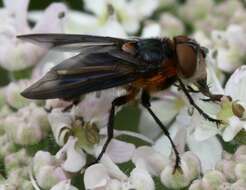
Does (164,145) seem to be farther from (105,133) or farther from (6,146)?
(6,146)

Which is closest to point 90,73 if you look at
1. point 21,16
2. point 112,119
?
point 112,119

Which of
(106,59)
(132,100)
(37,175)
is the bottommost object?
(37,175)

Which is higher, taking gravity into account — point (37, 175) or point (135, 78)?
point (135, 78)

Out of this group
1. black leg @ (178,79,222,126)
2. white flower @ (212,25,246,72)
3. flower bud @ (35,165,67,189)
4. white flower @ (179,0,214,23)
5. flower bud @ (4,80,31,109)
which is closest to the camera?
Answer: flower bud @ (35,165,67,189)

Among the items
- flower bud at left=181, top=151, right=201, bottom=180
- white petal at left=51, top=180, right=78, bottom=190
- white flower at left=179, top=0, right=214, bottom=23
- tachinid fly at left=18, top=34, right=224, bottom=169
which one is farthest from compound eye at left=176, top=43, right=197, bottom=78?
white flower at left=179, top=0, right=214, bottom=23

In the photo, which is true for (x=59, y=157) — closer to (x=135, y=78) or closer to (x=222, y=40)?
(x=135, y=78)

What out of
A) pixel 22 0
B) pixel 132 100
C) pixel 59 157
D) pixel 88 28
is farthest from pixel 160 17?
pixel 59 157

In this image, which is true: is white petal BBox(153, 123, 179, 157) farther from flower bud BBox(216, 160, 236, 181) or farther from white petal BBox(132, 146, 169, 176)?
flower bud BBox(216, 160, 236, 181)
